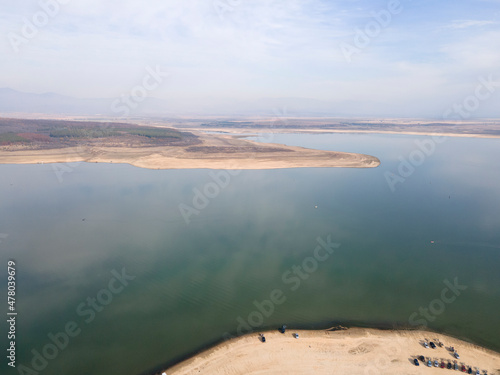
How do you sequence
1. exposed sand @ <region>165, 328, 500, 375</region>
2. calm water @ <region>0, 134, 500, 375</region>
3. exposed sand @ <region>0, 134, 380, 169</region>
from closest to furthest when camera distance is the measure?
exposed sand @ <region>165, 328, 500, 375</region> < calm water @ <region>0, 134, 500, 375</region> < exposed sand @ <region>0, 134, 380, 169</region>

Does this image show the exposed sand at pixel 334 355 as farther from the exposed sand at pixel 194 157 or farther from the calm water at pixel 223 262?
the exposed sand at pixel 194 157

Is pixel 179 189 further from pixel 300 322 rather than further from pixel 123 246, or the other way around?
pixel 300 322

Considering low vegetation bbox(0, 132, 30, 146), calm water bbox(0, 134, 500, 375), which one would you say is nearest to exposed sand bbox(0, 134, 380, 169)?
low vegetation bbox(0, 132, 30, 146)

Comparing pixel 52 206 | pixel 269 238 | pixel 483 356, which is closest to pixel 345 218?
pixel 269 238

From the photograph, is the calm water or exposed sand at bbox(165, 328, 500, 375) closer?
A: exposed sand at bbox(165, 328, 500, 375)

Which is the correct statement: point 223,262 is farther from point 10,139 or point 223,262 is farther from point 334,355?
point 10,139

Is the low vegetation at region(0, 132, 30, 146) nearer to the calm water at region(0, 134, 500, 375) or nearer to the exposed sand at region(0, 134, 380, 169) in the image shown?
the exposed sand at region(0, 134, 380, 169)
